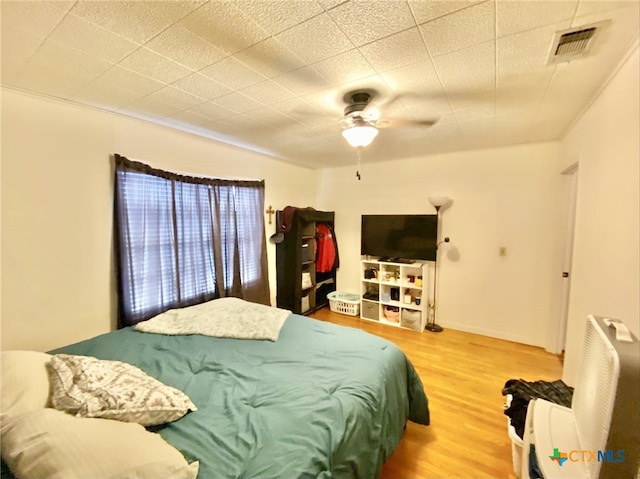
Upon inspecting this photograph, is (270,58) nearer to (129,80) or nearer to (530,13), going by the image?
(129,80)

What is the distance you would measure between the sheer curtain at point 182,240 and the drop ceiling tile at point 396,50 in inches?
85.1

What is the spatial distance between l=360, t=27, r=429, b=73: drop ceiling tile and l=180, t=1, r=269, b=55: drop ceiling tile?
0.57m

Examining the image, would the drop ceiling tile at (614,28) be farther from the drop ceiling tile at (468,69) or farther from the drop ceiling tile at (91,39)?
the drop ceiling tile at (91,39)

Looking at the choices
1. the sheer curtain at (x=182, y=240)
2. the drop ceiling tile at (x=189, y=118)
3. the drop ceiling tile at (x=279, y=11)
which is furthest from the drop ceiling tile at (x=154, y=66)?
the sheer curtain at (x=182, y=240)

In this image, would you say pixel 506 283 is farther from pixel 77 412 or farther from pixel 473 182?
pixel 77 412

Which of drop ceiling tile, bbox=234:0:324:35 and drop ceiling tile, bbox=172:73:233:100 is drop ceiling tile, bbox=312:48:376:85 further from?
drop ceiling tile, bbox=172:73:233:100

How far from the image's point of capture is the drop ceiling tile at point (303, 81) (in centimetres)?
169

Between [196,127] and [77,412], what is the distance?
8.14 ft

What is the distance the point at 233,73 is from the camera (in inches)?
67.7

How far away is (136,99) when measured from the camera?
2090 mm

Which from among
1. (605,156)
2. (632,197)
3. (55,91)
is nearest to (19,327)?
(55,91)

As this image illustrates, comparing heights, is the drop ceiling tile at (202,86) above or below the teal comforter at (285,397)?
above

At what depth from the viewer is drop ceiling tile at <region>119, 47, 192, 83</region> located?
1533 mm

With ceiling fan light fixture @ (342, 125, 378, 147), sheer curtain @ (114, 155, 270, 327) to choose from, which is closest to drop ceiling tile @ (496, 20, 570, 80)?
ceiling fan light fixture @ (342, 125, 378, 147)
